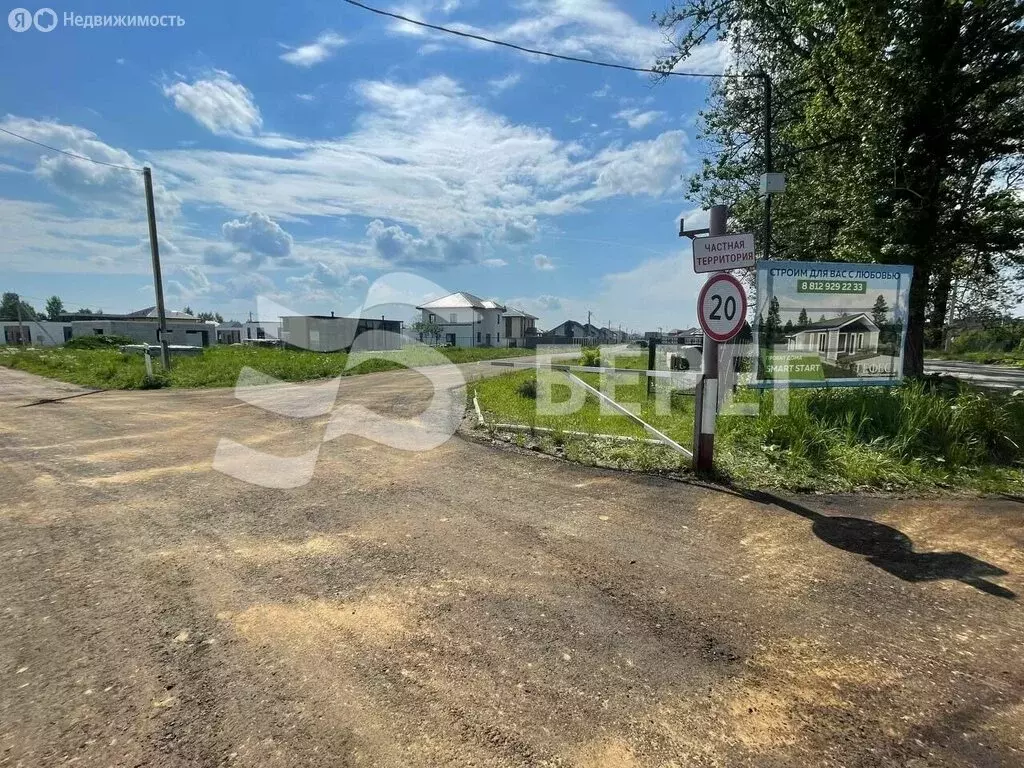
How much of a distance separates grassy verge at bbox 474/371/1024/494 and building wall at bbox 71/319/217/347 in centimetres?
6799

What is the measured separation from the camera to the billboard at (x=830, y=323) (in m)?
7.64

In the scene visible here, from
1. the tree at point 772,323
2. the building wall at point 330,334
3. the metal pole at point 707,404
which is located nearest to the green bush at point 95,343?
the building wall at point 330,334

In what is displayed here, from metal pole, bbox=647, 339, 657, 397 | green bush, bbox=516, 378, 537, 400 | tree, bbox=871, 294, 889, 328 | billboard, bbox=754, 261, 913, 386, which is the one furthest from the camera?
green bush, bbox=516, 378, 537, 400

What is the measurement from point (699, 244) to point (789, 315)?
303cm

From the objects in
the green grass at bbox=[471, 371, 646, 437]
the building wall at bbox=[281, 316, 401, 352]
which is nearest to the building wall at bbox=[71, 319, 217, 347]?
the building wall at bbox=[281, 316, 401, 352]

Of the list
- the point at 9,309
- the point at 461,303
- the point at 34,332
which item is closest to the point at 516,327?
the point at 461,303

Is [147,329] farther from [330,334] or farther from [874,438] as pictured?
[874,438]

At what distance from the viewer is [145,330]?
66438 millimetres

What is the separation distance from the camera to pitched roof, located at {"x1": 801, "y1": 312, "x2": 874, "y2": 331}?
25.7 ft

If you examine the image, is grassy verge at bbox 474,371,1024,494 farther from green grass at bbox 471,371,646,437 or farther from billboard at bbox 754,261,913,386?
billboard at bbox 754,261,913,386

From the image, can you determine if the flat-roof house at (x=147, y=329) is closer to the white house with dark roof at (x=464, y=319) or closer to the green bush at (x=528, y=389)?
the white house with dark roof at (x=464, y=319)

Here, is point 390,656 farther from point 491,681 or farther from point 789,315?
point 789,315

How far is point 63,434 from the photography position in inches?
321

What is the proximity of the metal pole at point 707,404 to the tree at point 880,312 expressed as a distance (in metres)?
4.23
